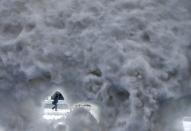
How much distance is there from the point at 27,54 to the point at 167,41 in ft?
1.45

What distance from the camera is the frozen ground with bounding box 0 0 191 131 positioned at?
985 millimetres

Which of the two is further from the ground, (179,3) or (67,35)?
(179,3)

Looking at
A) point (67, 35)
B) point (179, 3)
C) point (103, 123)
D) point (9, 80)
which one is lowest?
point (103, 123)

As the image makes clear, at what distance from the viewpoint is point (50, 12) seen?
1.09 metres

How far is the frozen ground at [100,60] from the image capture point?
985 millimetres

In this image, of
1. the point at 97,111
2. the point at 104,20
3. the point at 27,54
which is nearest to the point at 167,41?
the point at 104,20

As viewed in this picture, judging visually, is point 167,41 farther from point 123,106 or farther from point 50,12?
point 50,12

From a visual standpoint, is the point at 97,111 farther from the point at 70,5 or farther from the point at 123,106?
the point at 70,5

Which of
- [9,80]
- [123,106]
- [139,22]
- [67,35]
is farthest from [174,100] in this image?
[9,80]

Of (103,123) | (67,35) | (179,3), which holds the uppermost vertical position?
(179,3)

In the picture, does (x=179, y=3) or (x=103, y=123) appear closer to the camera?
(x=103, y=123)

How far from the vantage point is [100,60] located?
1020 mm

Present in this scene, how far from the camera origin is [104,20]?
107 cm

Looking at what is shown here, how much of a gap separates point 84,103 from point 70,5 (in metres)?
0.33
